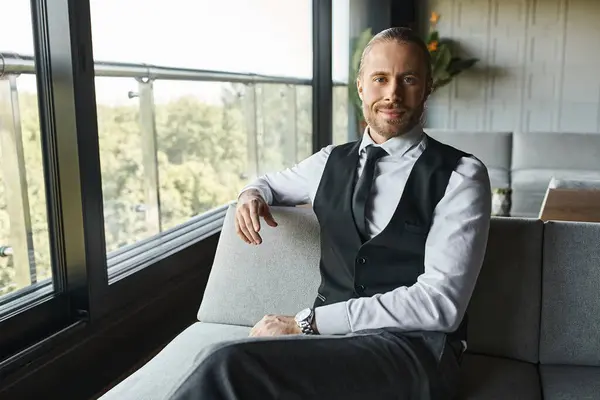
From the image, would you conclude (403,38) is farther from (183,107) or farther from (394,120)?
(183,107)

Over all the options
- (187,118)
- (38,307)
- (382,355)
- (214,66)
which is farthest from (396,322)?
(214,66)

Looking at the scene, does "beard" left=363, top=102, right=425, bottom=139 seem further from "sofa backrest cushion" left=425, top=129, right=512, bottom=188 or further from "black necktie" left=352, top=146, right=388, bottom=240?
"sofa backrest cushion" left=425, top=129, right=512, bottom=188

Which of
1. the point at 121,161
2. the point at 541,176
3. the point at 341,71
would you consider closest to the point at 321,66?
the point at 341,71

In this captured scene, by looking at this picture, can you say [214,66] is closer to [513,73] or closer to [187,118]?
[187,118]

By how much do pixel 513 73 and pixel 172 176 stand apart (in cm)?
407

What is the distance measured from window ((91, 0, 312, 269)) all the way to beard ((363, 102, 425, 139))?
0.95 m

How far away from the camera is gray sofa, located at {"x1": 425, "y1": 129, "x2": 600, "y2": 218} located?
4516mm

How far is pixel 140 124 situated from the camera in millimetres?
2354

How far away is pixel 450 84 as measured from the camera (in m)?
5.87

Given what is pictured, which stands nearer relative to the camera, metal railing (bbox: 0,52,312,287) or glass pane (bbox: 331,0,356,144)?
metal railing (bbox: 0,52,312,287)

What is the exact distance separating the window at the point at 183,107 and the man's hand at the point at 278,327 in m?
0.88

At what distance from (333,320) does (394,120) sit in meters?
0.51

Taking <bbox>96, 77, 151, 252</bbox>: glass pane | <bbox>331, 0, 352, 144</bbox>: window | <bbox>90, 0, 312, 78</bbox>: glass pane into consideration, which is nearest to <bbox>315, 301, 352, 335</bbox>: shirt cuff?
<bbox>96, 77, 151, 252</bbox>: glass pane

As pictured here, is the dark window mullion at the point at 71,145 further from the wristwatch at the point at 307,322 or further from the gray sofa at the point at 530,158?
the gray sofa at the point at 530,158
